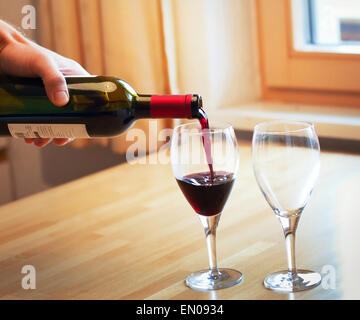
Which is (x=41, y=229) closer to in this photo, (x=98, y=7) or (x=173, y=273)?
(x=173, y=273)

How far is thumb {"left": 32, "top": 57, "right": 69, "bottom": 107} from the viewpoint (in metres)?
1.02

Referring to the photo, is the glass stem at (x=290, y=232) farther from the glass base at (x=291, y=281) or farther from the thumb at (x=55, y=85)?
the thumb at (x=55, y=85)

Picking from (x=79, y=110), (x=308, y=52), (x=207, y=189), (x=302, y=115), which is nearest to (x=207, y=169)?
(x=207, y=189)

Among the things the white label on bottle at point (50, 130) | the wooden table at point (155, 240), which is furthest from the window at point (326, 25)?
the white label on bottle at point (50, 130)

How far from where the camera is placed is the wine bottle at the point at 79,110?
106 centimetres

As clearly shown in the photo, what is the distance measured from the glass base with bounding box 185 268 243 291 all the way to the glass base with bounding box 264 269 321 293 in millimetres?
47

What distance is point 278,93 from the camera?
6.74 feet

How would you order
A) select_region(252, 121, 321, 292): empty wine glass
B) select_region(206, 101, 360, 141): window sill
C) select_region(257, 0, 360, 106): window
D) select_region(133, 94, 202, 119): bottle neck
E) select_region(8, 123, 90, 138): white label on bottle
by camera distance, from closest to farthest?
select_region(252, 121, 321, 292): empty wine glass
select_region(133, 94, 202, 119): bottle neck
select_region(8, 123, 90, 138): white label on bottle
select_region(206, 101, 360, 141): window sill
select_region(257, 0, 360, 106): window

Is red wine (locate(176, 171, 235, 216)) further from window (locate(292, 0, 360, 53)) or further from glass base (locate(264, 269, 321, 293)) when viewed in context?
window (locate(292, 0, 360, 53))

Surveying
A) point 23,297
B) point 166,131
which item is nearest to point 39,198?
point 23,297

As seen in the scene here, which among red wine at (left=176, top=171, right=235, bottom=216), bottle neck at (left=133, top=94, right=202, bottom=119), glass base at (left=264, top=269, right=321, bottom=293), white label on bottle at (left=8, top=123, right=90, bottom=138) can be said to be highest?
bottle neck at (left=133, top=94, right=202, bottom=119)

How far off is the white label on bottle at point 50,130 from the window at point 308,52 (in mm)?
1005

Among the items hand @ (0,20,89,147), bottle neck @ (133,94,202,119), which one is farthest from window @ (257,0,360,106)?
bottle neck @ (133,94,202,119)

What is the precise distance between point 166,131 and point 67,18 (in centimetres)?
48
